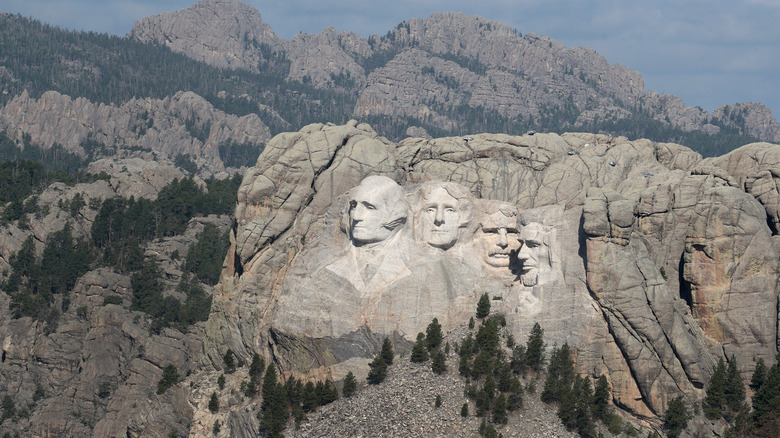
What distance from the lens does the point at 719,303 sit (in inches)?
2657

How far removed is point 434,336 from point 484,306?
13.4 ft

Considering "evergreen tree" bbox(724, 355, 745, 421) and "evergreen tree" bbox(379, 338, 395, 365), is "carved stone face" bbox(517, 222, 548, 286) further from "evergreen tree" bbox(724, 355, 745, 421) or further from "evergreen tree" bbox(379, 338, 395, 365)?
"evergreen tree" bbox(724, 355, 745, 421)

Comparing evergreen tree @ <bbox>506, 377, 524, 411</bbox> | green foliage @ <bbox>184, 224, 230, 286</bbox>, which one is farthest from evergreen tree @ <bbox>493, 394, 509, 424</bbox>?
green foliage @ <bbox>184, 224, 230, 286</bbox>

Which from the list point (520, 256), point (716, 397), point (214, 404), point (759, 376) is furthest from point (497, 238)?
point (214, 404)

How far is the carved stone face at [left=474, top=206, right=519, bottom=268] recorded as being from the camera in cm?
7238

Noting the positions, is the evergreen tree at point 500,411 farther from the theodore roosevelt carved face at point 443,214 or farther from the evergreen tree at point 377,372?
the theodore roosevelt carved face at point 443,214

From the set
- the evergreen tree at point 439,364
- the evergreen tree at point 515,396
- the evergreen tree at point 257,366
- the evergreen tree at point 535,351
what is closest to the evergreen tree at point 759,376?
the evergreen tree at point 535,351

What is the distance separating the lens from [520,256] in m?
70.4

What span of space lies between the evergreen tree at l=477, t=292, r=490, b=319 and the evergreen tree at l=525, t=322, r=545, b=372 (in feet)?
12.2

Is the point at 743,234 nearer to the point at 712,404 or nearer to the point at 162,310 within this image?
the point at 712,404

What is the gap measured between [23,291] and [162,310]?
21.3 metres

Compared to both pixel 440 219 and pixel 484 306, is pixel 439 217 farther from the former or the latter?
pixel 484 306

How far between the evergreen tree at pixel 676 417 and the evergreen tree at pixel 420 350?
15716mm

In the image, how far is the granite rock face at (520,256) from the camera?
6681 cm
